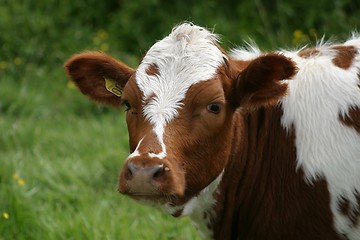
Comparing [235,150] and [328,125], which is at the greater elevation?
[328,125]

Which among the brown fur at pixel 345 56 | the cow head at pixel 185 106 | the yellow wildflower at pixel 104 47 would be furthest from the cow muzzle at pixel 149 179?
the yellow wildflower at pixel 104 47

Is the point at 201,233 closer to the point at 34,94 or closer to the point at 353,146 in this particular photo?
the point at 353,146

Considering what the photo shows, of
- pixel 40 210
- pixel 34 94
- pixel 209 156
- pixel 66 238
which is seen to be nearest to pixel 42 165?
pixel 40 210

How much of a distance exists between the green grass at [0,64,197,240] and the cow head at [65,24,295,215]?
63.8 inches

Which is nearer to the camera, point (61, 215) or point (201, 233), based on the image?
point (201, 233)

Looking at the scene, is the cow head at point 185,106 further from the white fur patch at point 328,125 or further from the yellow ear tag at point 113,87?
the white fur patch at point 328,125

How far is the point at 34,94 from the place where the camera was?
8.96 m

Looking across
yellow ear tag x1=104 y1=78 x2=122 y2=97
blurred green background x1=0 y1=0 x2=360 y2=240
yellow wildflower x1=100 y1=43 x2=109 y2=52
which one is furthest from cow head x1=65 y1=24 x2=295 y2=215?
yellow wildflower x1=100 y1=43 x2=109 y2=52

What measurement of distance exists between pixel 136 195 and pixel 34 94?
526cm

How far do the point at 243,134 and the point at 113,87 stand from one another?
2.44 feet

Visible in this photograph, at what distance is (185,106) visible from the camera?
13.3 ft

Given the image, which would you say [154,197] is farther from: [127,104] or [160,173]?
[127,104]

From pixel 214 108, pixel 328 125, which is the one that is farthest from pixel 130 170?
pixel 328 125

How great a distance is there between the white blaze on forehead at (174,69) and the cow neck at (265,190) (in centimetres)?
39
